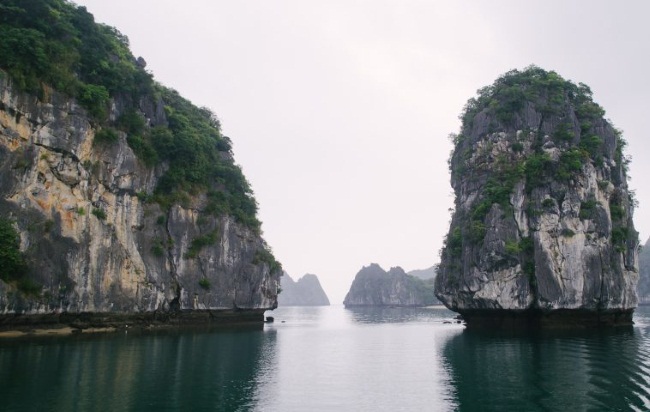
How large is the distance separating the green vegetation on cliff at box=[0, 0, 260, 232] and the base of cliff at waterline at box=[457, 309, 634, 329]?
25.6 m

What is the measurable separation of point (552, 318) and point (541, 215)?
878 centimetres

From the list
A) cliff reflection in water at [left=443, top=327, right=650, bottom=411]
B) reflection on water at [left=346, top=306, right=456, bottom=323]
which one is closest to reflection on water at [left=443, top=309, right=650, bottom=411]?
cliff reflection in water at [left=443, top=327, right=650, bottom=411]

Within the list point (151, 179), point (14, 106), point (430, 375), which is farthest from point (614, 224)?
point (14, 106)

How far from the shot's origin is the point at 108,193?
36.1 metres

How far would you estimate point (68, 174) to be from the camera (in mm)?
32562

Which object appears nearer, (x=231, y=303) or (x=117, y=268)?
(x=117, y=268)

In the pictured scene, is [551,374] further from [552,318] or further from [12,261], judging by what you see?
[12,261]

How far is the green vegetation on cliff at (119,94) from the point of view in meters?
31.1

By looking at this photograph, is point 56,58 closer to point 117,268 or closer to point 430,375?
point 117,268

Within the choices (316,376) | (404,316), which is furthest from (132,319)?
(404,316)

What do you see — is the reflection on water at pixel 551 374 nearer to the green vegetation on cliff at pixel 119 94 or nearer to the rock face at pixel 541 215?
the rock face at pixel 541 215

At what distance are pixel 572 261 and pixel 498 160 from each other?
36.4 feet

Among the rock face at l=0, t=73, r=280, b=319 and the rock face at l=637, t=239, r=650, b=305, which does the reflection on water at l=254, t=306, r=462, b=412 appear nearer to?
the rock face at l=0, t=73, r=280, b=319

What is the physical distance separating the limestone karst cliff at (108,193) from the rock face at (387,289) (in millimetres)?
107679
